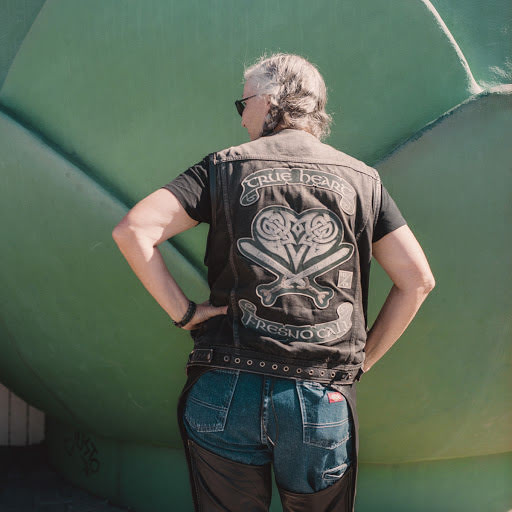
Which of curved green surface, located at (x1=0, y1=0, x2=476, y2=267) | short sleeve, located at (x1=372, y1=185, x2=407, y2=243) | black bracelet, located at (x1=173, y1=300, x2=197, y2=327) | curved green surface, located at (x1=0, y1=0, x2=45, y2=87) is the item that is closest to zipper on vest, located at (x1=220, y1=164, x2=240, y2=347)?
black bracelet, located at (x1=173, y1=300, x2=197, y2=327)

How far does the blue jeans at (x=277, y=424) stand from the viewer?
1.52 metres

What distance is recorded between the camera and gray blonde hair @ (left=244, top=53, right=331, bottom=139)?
1647 mm

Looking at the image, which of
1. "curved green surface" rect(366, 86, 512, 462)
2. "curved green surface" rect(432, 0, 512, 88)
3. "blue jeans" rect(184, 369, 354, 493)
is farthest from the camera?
"curved green surface" rect(432, 0, 512, 88)

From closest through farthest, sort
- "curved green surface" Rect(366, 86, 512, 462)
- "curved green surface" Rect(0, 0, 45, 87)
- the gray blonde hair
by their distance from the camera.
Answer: the gray blonde hair < "curved green surface" Rect(366, 86, 512, 462) < "curved green surface" Rect(0, 0, 45, 87)

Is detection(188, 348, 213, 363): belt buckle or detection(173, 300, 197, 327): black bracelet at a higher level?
detection(173, 300, 197, 327): black bracelet

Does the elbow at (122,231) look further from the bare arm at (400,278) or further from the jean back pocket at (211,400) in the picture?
the bare arm at (400,278)

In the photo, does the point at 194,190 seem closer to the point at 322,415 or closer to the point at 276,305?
the point at 276,305

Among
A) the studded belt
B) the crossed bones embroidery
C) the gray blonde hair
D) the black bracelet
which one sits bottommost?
the studded belt

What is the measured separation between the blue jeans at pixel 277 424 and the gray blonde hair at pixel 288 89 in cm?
65

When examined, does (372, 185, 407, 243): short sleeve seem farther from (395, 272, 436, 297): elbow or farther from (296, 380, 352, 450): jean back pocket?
(296, 380, 352, 450): jean back pocket

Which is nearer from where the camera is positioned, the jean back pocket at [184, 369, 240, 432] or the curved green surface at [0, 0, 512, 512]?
the jean back pocket at [184, 369, 240, 432]

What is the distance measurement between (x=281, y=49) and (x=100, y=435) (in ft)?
5.95

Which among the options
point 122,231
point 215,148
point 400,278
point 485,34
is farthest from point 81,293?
point 485,34

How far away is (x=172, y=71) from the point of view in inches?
87.0
